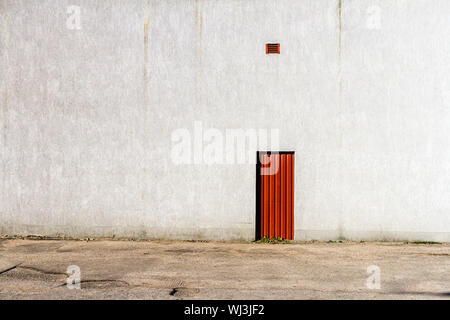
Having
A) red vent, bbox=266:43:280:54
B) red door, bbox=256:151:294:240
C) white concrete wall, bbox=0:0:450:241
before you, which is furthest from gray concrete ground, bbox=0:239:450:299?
red vent, bbox=266:43:280:54

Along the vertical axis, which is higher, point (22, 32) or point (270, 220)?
point (22, 32)

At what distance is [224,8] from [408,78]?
4.96 meters

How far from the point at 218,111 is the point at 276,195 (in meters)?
2.60

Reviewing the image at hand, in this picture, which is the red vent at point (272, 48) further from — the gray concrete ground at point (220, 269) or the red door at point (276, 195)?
the gray concrete ground at point (220, 269)

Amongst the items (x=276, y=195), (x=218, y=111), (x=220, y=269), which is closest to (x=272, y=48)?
(x=218, y=111)

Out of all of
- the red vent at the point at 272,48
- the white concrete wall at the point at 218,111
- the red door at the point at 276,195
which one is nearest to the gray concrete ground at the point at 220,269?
the red door at the point at 276,195

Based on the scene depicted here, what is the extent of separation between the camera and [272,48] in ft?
33.9

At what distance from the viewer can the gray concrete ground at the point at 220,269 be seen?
6.30m

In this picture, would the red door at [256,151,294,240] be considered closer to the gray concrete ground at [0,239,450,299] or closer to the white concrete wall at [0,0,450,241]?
the white concrete wall at [0,0,450,241]

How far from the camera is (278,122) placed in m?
10.3
